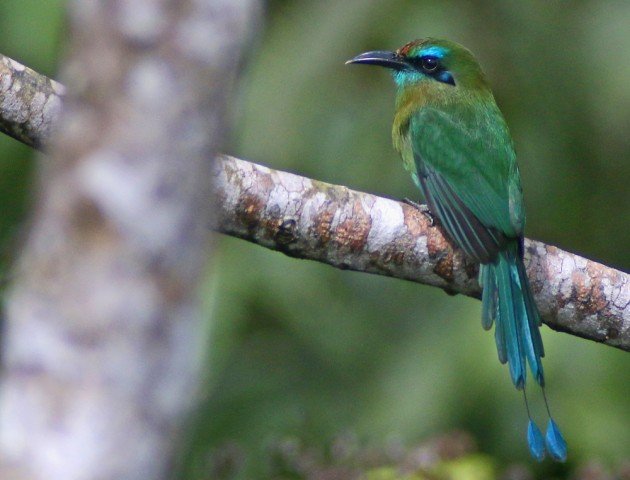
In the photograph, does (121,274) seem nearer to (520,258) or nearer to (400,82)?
(520,258)

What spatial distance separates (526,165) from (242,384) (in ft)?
5.94

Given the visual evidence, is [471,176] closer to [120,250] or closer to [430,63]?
[430,63]

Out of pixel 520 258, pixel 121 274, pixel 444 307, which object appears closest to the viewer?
pixel 121 274

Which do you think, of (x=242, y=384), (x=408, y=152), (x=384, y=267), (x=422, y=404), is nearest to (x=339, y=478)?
(x=384, y=267)

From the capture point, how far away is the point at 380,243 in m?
3.25

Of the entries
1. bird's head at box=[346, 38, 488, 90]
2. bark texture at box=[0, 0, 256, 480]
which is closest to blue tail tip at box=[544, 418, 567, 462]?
bird's head at box=[346, 38, 488, 90]

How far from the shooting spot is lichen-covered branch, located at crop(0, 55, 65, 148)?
10.2 feet

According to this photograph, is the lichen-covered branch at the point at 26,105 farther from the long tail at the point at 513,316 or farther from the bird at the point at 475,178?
the long tail at the point at 513,316

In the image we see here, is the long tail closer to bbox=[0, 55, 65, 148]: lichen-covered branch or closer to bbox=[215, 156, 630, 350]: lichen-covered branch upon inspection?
bbox=[215, 156, 630, 350]: lichen-covered branch

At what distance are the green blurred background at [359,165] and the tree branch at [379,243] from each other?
1.53 metres

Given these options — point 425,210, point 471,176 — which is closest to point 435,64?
point 471,176

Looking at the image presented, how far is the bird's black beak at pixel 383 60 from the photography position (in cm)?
445

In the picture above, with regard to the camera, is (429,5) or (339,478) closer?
(339,478)

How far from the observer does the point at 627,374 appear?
4855 mm
